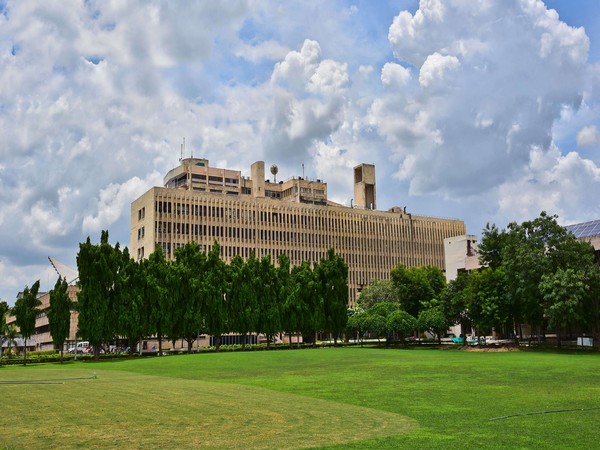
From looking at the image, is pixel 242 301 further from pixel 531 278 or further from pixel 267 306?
pixel 531 278

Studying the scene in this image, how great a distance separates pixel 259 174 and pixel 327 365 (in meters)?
126

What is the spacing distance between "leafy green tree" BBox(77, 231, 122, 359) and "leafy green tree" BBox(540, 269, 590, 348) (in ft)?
144

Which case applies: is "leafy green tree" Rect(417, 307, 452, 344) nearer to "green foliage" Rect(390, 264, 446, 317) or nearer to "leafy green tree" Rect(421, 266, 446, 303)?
"green foliage" Rect(390, 264, 446, 317)

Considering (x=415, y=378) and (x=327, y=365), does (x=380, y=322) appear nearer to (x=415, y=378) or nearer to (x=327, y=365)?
(x=327, y=365)

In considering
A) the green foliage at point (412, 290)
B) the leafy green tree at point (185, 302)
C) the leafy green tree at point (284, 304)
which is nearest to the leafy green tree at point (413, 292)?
the green foliage at point (412, 290)

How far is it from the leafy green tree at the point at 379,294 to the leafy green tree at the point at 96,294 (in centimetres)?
4866

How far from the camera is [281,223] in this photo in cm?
14962

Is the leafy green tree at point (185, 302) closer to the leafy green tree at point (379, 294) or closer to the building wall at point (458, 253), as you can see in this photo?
the leafy green tree at point (379, 294)

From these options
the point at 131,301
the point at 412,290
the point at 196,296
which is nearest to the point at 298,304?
the point at 196,296

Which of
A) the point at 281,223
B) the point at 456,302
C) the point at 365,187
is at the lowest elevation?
the point at 456,302

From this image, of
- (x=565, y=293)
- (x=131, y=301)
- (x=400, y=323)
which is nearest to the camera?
(x=565, y=293)

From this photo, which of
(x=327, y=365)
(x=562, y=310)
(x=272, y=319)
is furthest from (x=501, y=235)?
(x=327, y=365)

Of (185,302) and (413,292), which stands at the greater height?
(413,292)

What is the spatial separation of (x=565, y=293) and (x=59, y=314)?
167 ft
